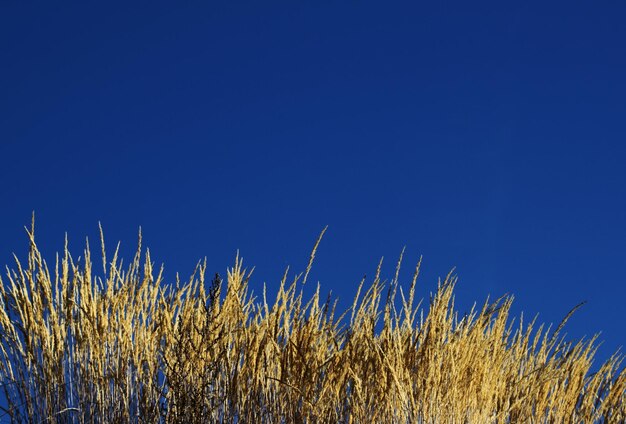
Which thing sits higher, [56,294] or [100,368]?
[56,294]

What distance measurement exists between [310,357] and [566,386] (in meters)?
2.11

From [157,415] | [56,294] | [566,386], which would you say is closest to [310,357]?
[157,415]

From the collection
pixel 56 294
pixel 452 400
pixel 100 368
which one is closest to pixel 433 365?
pixel 452 400

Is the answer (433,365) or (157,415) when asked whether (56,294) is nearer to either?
(157,415)

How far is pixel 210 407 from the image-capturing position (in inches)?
121

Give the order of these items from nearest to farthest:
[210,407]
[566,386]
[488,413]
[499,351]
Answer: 1. [210,407]
2. [488,413]
3. [499,351]
4. [566,386]

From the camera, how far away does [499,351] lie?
379 centimetres

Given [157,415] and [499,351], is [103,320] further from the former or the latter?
[499,351]

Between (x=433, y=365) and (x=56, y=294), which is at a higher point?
(x=56, y=294)

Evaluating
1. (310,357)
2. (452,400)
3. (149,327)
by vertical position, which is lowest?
(452,400)

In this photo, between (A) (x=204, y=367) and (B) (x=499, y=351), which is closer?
(A) (x=204, y=367)

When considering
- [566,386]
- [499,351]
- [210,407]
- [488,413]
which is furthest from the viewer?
[566,386]

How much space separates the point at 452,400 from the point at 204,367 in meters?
0.98

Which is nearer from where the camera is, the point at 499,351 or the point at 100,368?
the point at 100,368
